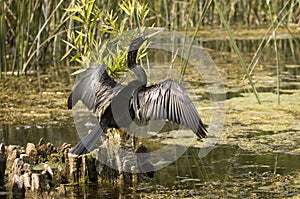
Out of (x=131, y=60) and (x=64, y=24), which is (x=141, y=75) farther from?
(x=64, y=24)

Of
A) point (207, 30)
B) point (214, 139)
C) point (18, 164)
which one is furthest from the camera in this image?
Answer: point (207, 30)

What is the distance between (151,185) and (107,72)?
0.57 metres

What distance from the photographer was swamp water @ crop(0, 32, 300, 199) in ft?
8.96

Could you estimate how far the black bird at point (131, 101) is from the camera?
8.74ft

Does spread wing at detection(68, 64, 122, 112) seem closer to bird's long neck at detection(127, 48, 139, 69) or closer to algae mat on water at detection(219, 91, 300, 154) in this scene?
bird's long neck at detection(127, 48, 139, 69)

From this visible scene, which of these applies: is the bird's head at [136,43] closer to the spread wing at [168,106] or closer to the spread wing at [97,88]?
the spread wing at [97,88]

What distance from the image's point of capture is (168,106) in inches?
106

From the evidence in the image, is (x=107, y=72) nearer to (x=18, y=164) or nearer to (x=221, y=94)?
(x=18, y=164)

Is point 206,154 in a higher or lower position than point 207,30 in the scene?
lower

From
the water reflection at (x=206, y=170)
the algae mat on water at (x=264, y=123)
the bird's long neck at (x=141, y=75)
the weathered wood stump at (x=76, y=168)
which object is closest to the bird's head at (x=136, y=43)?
the bird's long neck at (x=141, y=75)

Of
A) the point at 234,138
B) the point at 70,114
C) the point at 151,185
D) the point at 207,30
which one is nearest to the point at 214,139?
the point at 234,138

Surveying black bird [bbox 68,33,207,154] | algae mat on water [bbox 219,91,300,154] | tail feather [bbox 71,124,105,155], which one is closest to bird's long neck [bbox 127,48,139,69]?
black bird [bbox 68,33,207,154]

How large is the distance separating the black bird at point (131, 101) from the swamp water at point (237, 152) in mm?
245

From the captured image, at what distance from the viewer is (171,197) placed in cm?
265
